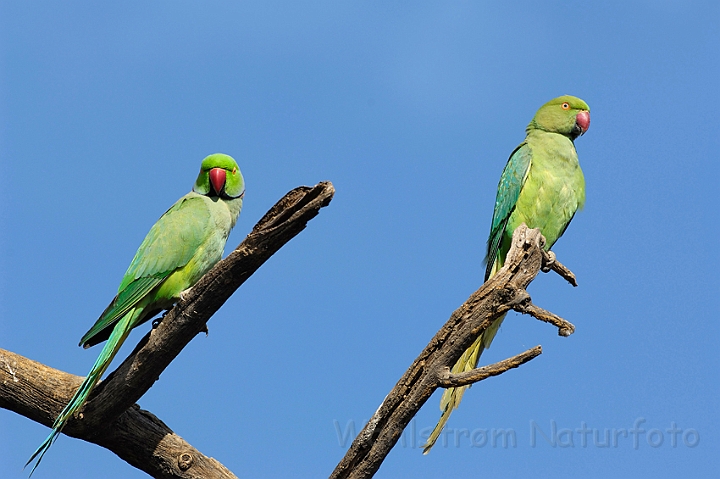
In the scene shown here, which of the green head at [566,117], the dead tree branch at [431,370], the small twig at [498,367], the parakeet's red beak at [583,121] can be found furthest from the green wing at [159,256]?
the parakeet's red beak at [583,121]

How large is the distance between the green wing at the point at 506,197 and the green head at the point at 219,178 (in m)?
2.50

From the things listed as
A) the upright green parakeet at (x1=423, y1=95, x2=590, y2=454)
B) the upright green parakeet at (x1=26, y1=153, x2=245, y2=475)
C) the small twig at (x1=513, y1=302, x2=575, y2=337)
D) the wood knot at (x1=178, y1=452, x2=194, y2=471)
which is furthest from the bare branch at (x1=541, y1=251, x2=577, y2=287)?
the wood knot at (x1=178, y1=452, x2=194, y2=471)

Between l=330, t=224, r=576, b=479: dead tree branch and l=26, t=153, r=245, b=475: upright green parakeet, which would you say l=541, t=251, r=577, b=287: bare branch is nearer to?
l=330, t=224, r=576, b=479: dead tree branch

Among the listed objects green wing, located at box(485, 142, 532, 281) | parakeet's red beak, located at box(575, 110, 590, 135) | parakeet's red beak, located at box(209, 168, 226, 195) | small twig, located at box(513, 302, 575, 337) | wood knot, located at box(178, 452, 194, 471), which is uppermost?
parakeet's red beak, located at box(575, 110, 590, 135)

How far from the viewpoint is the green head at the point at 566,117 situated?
7.30 meters

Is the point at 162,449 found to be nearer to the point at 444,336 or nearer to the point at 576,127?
the point at 444,336

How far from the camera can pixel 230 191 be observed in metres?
6.12

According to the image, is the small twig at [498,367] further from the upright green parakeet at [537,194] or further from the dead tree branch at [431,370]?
the upright green parakeet at [537,194]

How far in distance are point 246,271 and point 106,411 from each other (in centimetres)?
171

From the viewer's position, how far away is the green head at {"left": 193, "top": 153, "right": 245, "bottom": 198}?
6.02 m

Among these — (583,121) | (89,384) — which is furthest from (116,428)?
(583,121)

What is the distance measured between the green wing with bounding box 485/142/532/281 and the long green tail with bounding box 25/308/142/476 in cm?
350

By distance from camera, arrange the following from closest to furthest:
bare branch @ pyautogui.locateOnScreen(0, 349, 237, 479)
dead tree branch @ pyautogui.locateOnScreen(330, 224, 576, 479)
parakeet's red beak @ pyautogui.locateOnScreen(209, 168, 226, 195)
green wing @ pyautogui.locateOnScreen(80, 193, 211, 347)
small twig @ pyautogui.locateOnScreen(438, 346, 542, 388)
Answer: small twig @ pyautogui.locateOnScreen(438, 346, 542, 388)
dead tree branch @ pyautogui.locateOnScreen(330, 224, 576, 479)
bare branch @ pyautogui.locateOnScreen(0, 349, 237, 479)
green wing @ pyautogui.locateOnScreen(80, 193, 211, 347)
parakeet's red beak @ pyautogui.locateOnScreen(209, 168, 226, 195)

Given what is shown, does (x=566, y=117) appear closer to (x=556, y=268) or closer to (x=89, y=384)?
(x=556, y=268)
